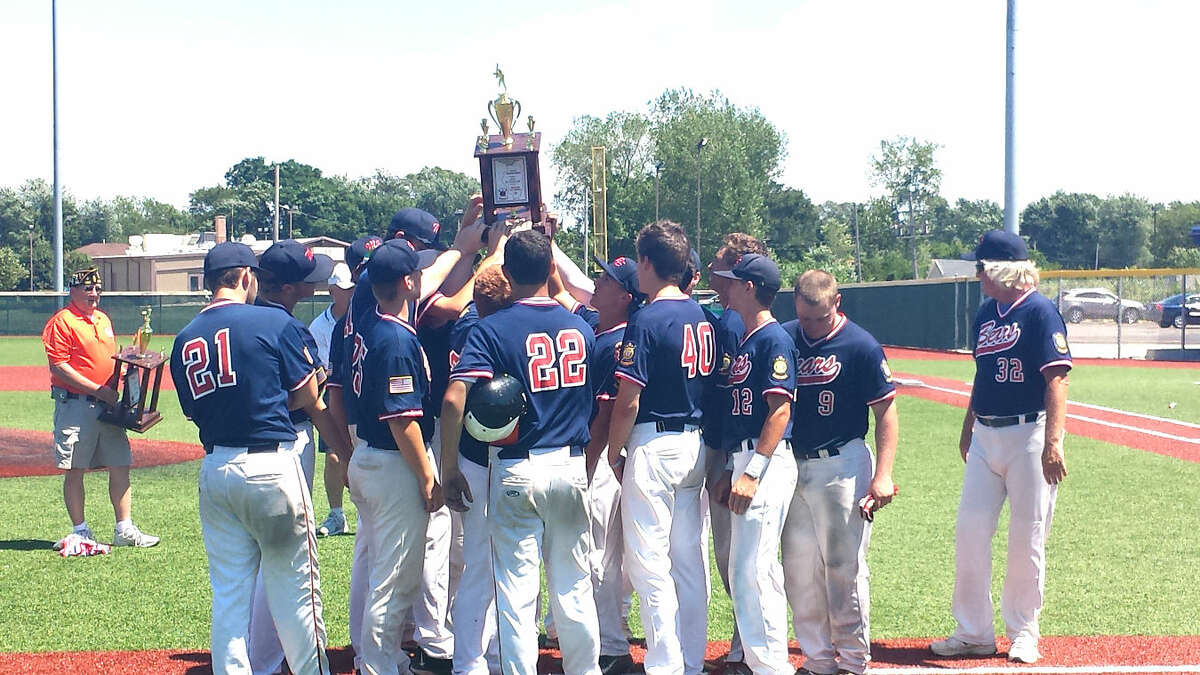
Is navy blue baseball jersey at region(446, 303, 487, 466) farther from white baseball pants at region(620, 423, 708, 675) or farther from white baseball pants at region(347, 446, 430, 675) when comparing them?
white baseball pants at region(620, 423, 708, 675)

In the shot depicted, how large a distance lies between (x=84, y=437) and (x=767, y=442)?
5.41 meters

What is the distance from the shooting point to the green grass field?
6.32 meters

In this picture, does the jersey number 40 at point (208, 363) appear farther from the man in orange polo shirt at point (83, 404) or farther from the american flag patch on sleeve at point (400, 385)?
the man in orange polo shirt at point (83, 404)

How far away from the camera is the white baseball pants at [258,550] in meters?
4.71

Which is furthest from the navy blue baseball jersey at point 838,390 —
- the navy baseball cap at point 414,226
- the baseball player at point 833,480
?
the navy baseball cap at point 414,226

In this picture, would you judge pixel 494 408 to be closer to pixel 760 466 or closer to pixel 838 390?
pixel 760 466

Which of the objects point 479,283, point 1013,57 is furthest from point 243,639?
point 1013,57

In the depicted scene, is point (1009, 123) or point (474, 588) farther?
point (1009, 123)

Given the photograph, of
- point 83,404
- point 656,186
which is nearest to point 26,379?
point 83,404

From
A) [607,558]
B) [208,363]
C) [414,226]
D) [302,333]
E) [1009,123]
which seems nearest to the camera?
[208,363]

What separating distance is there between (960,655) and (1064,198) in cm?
13059

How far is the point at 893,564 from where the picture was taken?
7.86 meters

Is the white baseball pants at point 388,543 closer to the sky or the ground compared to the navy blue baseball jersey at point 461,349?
closer to the ground

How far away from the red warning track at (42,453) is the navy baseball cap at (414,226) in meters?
7.71
